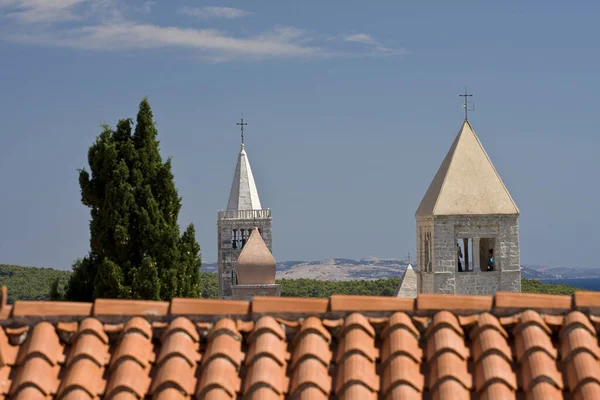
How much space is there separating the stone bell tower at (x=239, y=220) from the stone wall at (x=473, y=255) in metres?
18.9

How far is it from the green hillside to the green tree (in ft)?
85.1

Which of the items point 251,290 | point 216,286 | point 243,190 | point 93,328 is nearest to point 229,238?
point 243,190

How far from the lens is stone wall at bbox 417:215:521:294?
38875mm

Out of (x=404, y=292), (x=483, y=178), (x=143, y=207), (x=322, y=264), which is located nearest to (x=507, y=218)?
(x=483, y=178)

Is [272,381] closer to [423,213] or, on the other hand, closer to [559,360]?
[559,360]

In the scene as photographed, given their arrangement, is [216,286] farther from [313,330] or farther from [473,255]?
[313,330]

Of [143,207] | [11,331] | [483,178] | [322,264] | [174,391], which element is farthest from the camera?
[322,264]

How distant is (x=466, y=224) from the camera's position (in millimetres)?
39406

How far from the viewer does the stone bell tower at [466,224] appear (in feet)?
128

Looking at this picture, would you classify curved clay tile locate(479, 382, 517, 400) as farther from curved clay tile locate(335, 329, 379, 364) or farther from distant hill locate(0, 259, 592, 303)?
distant hill locate(0, 259, 592, 303)

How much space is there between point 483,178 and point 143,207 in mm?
17845

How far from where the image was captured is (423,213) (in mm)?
40000

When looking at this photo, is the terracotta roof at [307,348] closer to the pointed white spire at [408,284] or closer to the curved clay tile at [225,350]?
the curved clay tile at [225,350]

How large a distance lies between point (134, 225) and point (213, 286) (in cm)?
5035
